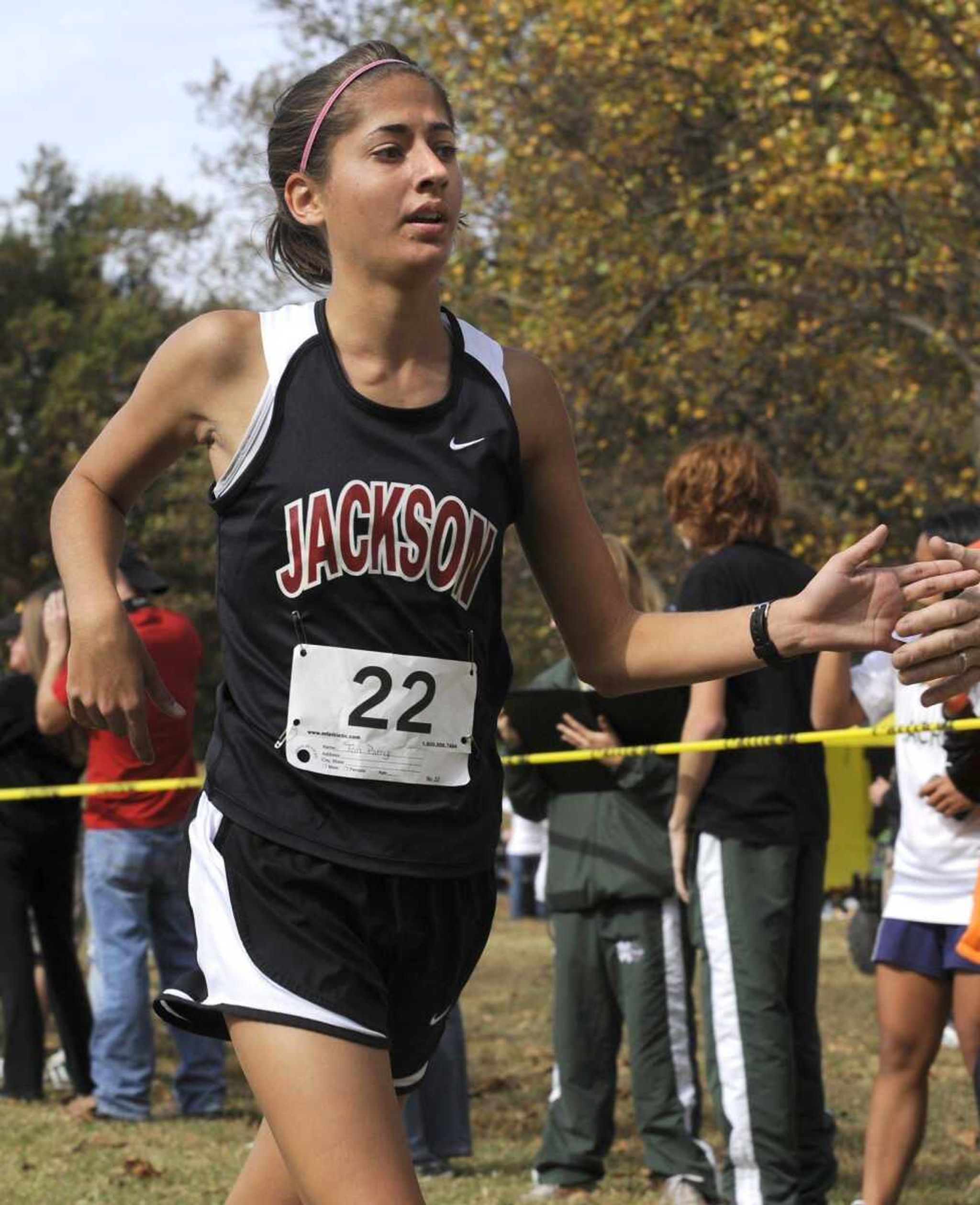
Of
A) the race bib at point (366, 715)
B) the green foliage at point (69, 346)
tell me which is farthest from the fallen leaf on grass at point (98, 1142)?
the green foliage at point (69, 346)

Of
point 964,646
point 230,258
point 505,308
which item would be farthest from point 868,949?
point 230,258

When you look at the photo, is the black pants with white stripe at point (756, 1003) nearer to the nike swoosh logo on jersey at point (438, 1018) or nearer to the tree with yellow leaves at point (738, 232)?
the nike swoosh logo on jersey at point (438, 1018)

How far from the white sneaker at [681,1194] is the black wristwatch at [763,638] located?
3606 millimetres

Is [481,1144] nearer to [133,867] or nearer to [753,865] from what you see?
[133,867]

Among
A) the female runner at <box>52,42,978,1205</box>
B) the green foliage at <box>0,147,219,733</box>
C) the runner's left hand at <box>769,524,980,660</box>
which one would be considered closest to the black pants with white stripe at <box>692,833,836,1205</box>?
the female runner at <box>52,42,978,1205</box>

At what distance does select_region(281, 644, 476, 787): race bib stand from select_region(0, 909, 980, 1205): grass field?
3.76m

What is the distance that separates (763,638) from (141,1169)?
4596 mm

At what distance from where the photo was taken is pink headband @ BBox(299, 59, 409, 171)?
284 cm

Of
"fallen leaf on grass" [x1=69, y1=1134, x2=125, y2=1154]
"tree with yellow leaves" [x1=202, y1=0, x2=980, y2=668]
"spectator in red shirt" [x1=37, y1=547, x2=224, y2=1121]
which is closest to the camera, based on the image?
"fallen leaf on grass" [x1=69, y1=1134, x2=125, y2=1154]

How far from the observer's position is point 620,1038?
6379 mm

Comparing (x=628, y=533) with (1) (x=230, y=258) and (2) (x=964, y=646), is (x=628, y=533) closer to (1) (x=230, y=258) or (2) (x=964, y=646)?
(1) (x=230, y=258)

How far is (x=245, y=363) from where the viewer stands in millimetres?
2777

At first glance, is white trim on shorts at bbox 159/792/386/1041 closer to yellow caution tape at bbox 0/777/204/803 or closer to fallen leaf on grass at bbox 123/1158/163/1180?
fallen leaf on grass at bbox 123/1158/163/1180

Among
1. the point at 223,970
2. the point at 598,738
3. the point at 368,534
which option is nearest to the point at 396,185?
the point at 368,534
